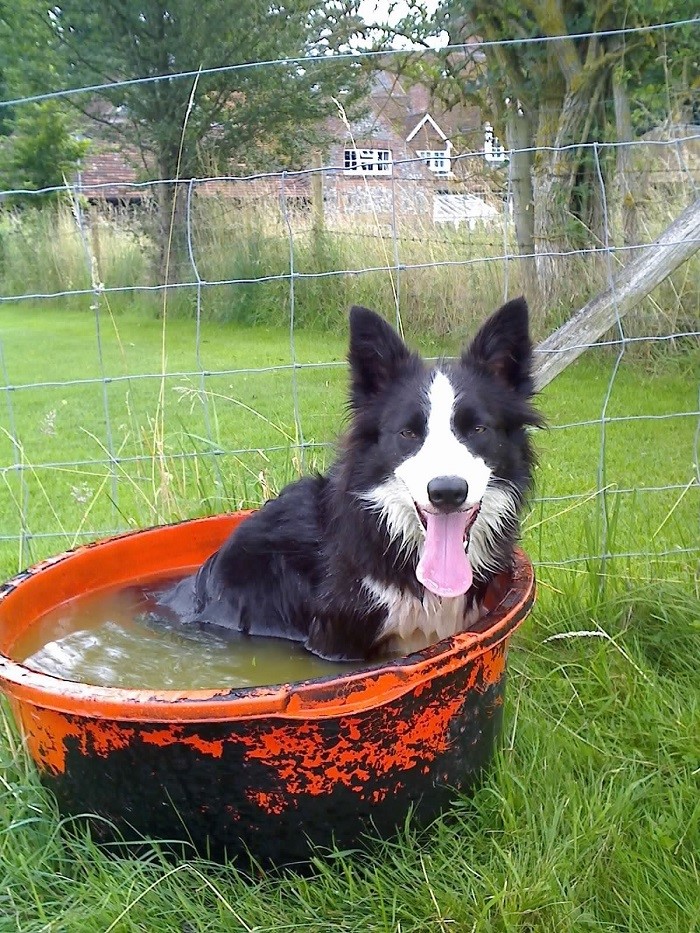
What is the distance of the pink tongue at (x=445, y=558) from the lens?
2211mm

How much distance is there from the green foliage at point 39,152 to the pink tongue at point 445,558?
1647 centimetres

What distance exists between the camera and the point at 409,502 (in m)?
2.24

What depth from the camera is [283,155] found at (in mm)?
13664

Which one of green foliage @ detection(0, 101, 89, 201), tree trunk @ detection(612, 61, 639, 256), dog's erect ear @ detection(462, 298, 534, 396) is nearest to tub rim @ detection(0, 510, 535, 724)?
dog's erect ear @ detection(462, 298, 534, 396)

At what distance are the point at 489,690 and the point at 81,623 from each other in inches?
59.8

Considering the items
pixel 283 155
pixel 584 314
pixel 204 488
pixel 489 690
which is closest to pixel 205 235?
pixel 283 155

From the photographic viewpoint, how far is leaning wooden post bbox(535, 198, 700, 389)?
9.39ft

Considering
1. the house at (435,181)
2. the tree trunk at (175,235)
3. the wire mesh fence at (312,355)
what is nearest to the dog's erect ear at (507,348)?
the wire mesh fence at (312,355)

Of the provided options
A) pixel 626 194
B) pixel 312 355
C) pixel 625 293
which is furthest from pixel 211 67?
pixel 625 293

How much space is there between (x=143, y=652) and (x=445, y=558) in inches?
45.7

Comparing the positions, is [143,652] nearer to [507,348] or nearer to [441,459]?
[441,459]

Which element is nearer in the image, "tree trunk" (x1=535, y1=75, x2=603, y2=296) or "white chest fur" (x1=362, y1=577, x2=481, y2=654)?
"white chest fur" (x1=362, y1=577, x2=481, y2=654)

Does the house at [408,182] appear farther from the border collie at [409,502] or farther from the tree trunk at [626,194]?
the border collie at [409,502]

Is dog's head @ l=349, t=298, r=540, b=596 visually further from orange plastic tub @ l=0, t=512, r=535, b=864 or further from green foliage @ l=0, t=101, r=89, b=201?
green foliage @ l=0, t=101, r=89, b=201
